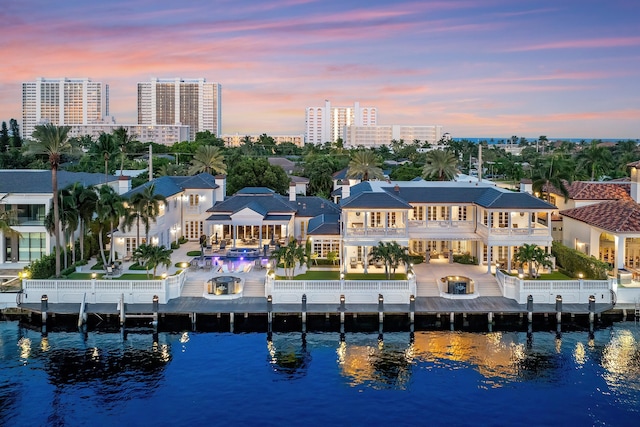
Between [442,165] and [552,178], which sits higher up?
[442,165]

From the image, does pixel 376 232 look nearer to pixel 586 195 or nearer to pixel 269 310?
pixel 269 310

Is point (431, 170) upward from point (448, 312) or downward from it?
upward

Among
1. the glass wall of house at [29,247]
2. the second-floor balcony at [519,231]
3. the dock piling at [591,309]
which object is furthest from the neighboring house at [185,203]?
the dock piling at [591,309]

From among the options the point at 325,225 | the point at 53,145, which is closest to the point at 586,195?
the point at 325,225

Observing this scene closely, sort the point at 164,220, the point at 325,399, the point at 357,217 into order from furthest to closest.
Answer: the point at 164,220 < the point at 357,217 < the point at 325,399

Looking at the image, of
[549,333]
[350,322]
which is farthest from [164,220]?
[549,333]

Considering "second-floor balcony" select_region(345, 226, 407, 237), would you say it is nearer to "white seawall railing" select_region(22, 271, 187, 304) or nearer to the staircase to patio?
the staircase to patio

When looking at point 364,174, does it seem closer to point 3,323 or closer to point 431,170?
point 431,170
